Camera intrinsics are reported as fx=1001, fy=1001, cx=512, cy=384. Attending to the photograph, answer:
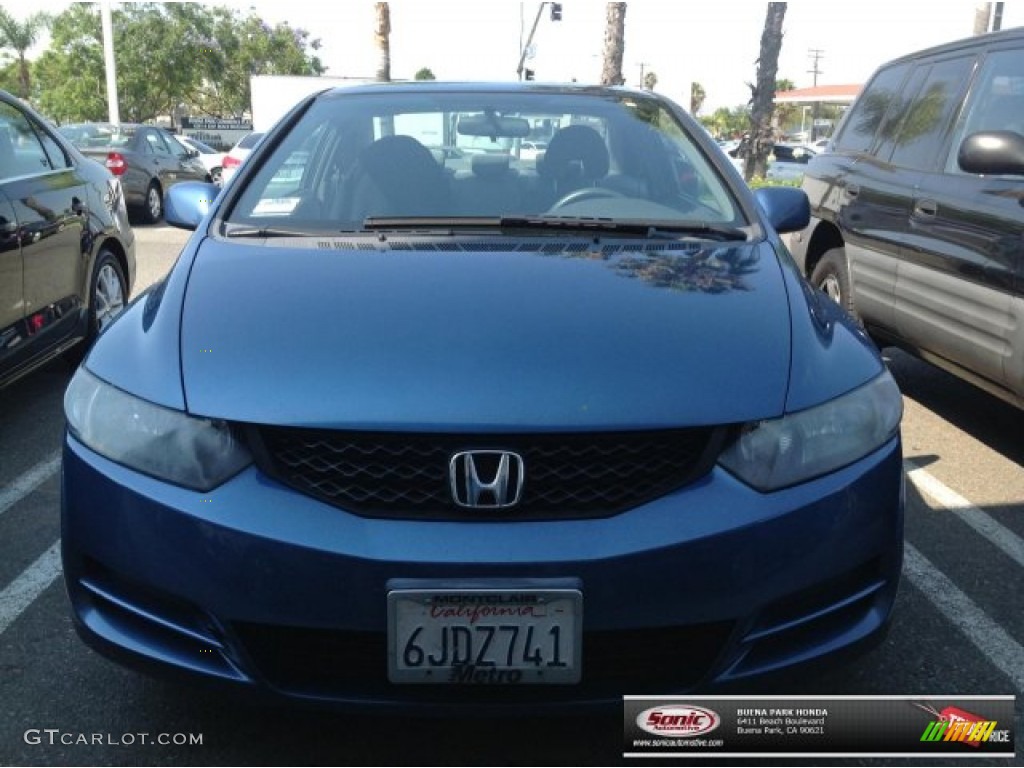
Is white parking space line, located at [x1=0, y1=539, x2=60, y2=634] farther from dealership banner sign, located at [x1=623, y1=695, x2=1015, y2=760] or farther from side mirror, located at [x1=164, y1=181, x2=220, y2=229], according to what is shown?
dealership banner sign, located at [x1=623, y1=695, x2=1015, y2=760]

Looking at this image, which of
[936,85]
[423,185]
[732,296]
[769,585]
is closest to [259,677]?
[769,585]

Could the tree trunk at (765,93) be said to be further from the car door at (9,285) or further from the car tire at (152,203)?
the car door at (9,285)

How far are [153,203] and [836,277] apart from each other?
1153cm

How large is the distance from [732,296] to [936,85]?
3.06m

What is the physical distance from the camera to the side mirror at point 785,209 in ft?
10.3

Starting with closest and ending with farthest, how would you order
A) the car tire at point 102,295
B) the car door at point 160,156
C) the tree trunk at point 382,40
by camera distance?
the car tire at point 102,295, the car door at point 160,156, the tree trunk at point 382,40

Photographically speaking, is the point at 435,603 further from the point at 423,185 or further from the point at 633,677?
the point at 423,185

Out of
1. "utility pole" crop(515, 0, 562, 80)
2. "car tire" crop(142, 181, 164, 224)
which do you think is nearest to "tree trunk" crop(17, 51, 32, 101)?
"utility pole" crop(515, 0, 562, 80)

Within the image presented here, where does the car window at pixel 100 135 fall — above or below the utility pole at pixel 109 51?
below

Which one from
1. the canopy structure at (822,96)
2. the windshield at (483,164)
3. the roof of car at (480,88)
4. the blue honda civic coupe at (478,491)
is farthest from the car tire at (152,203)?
the canopy structure at (822,96)

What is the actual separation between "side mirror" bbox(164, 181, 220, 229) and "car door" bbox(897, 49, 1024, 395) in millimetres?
2826

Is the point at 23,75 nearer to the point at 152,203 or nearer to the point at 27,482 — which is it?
the point at 152,203

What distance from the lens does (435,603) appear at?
69.9 inches

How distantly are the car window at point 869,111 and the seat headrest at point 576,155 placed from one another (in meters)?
2.57
